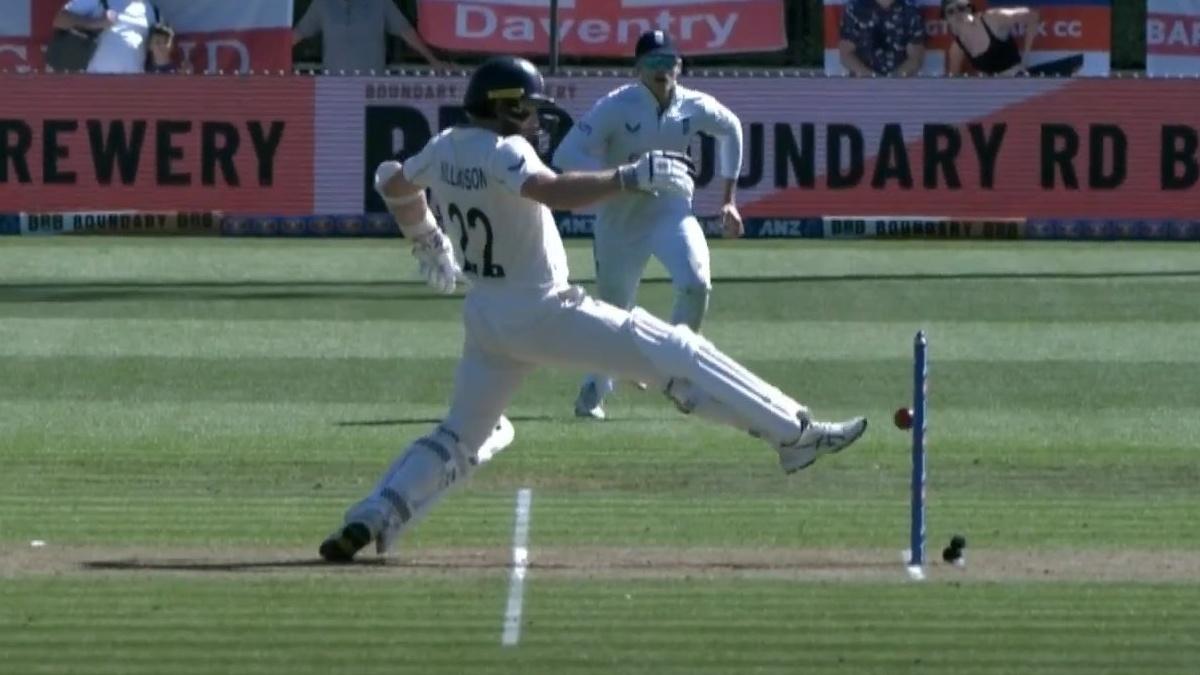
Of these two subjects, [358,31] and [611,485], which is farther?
[358,31]

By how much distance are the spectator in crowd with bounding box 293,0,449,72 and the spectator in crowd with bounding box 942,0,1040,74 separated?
4.84 meters

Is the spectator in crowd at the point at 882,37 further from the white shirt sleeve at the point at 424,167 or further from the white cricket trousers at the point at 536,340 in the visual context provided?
the white cricket trousers at the point at 536,340

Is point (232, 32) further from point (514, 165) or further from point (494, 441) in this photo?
point (514, 165)

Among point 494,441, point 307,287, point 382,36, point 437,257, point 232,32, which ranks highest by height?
point 437,257

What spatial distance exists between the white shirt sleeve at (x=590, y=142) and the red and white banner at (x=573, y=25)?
504 inches

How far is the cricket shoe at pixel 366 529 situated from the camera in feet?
35.2

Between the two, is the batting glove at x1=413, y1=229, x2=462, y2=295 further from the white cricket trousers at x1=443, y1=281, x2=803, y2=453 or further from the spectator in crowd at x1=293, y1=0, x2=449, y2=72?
the spectator in crowd at x1=293, y1=0, x2=449, y2=72

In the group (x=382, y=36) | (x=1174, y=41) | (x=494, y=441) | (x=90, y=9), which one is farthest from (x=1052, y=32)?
(x=494, y=441)

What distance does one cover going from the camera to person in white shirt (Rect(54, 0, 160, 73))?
27.0 meters

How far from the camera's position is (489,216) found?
10633 millimetres

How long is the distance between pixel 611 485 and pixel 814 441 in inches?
102

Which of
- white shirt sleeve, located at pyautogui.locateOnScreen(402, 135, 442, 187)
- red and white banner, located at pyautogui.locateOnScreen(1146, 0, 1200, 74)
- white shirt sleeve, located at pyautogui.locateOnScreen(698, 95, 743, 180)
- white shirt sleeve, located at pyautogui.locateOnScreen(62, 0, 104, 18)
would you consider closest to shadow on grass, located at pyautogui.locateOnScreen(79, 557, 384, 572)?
white shirt sleeve, located at pyautogui.locateOnScreen(402, 135, 442, 187)

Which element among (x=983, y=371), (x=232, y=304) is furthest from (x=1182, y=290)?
(x=232, y=304)

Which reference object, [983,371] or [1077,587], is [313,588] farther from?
[983,371]
